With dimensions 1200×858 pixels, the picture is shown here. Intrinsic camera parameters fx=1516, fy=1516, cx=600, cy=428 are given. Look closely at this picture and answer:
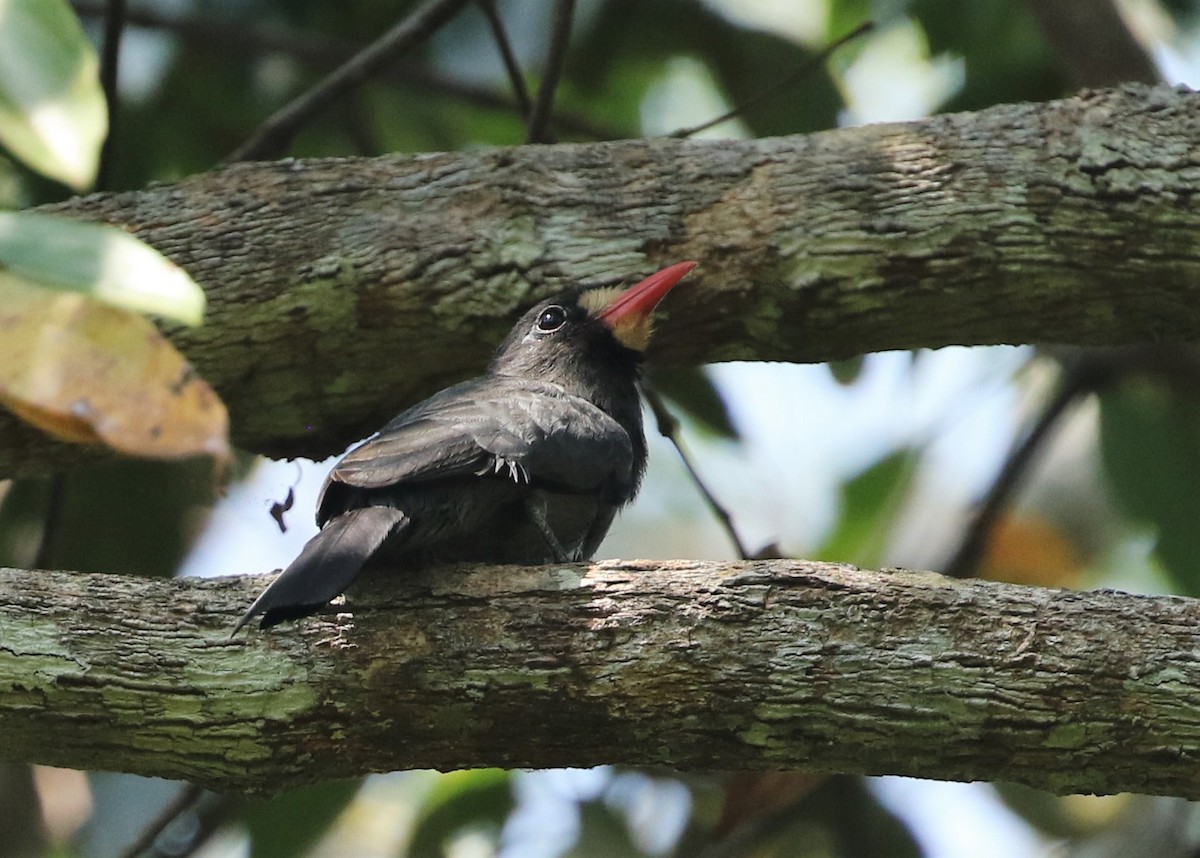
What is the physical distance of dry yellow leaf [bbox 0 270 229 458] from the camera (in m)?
1.63

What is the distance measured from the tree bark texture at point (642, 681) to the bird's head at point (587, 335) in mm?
955

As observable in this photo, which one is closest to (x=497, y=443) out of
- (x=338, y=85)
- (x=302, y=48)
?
(x=338, y=85)

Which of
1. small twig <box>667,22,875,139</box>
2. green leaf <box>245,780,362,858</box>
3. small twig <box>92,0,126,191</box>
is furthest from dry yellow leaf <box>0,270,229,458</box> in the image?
green leaf <box>245,780,362,858</box>

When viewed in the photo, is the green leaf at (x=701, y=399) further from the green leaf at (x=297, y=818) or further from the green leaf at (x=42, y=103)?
the green leaf at (x=42, y=103)

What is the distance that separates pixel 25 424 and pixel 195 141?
233 centimetres

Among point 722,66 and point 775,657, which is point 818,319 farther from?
point 722,66

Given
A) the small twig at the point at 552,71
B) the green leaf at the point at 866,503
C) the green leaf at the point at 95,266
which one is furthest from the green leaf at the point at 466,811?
the green leaf at the point at 95,266

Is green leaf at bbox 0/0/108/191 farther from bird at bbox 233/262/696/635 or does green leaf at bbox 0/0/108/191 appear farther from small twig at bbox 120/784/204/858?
small twig at bbox 120/784/204/858

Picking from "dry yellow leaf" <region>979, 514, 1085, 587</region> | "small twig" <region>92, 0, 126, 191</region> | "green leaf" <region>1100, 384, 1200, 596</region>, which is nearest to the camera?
"small twig" <region>92, 0, 126, 191</region>

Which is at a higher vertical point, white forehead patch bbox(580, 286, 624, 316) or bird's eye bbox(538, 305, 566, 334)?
white forehead patch bbox(580, 286, 624, 316)

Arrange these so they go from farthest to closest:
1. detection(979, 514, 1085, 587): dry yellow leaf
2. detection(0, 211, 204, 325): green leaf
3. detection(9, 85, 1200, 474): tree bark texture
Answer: detection(979, 514, 1085, 587): dry yellow leaf, detection(9, 85, 1200, 474): tree bark texture, detection(0, 211, 204, 325): green leaf

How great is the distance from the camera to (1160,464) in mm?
5293

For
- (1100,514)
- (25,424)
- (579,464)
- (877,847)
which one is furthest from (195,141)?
(1100,514)

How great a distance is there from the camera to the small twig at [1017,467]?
550 cm
